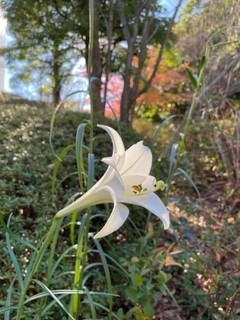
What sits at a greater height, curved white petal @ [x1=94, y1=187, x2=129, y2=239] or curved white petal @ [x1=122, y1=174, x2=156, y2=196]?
curved white petal @ [x1=122, y1=174, x2=156, y2=196]

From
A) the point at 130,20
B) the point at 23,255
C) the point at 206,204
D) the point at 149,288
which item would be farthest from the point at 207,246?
the point at 130,20

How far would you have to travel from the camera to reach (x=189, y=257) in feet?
6.54

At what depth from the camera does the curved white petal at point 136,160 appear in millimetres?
889

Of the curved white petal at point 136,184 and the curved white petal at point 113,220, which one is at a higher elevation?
the curved white petal at point 136,184

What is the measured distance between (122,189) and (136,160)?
0.36ft

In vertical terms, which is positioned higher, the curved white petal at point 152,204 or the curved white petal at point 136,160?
the curved white petal at point 136,160

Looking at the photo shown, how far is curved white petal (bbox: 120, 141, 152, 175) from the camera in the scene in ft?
2.92

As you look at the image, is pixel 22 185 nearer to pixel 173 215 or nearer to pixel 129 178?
pixel 173 215

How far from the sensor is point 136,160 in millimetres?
900

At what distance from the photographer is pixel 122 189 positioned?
0.81m

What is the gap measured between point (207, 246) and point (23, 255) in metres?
1.00

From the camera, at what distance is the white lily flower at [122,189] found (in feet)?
2.66

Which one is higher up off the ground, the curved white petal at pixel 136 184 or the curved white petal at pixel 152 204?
the curved white petal at pixel 136 184

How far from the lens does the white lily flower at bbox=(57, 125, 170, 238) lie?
0.81 m
